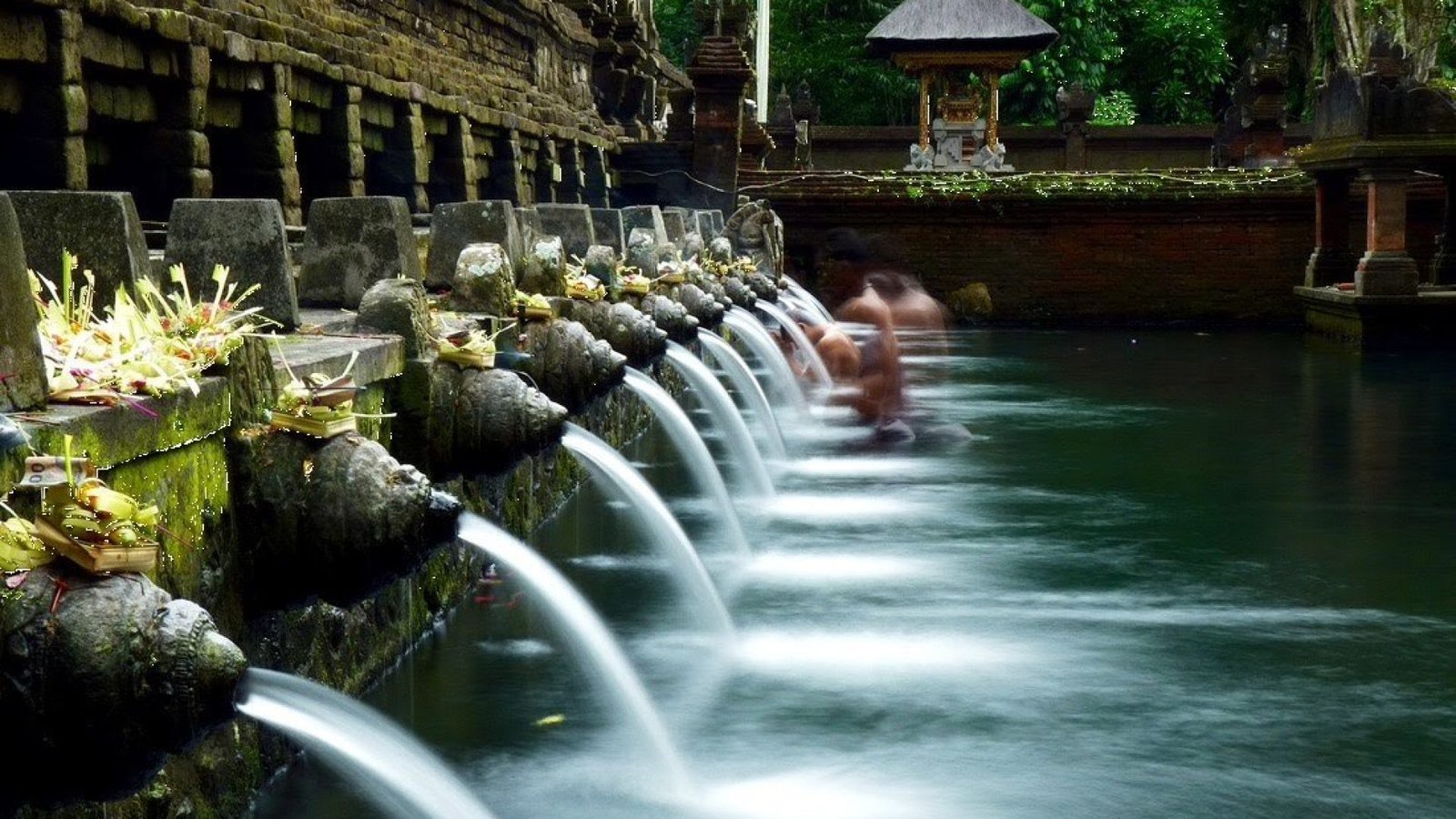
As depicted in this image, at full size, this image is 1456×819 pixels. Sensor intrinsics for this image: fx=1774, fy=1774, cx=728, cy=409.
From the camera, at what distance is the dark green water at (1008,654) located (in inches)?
188

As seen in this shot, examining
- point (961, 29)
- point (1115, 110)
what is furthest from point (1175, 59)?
point (961, 29)

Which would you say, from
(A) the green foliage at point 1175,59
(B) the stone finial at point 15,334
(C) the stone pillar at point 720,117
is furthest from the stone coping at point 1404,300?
(A) the green foliage at point 1175,59

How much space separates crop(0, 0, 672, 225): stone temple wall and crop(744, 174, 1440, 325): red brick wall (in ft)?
11.6

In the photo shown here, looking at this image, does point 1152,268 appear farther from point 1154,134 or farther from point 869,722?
point 869,722

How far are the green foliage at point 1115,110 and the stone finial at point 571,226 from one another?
31.2 m

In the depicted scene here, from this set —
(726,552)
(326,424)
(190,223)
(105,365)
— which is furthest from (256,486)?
(726,552)

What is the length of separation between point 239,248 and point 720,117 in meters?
16.0

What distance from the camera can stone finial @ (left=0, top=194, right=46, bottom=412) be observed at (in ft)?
10.1

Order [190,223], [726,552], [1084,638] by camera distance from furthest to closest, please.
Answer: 1. [726,552]
2. [1084,638]
3. [190,223]

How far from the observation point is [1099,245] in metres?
22.7

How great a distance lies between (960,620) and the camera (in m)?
6.58

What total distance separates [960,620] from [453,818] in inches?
122

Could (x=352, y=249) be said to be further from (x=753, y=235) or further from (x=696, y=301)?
(x=753, y=235)

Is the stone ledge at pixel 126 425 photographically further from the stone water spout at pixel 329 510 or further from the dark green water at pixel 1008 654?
the dark green water at pixel 1008 654
